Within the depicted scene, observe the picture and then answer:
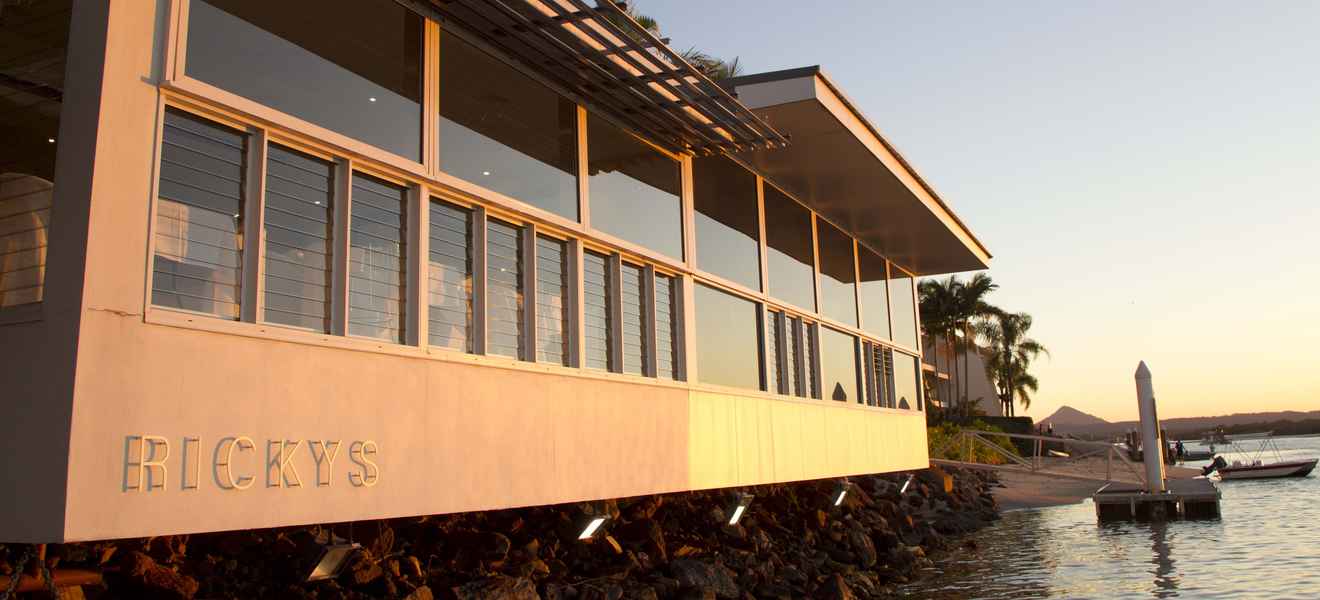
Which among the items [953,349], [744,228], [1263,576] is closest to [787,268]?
[744,228]

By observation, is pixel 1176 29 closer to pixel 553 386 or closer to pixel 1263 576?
pixel 1263 576

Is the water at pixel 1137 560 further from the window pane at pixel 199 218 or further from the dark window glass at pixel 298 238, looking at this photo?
the window pane at pixel 199 218

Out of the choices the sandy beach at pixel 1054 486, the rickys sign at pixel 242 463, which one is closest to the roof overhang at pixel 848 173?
the rickys sign at pixel 242 463

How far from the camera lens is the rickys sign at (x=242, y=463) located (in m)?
4.80

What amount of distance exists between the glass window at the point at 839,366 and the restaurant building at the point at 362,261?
8.63 feet

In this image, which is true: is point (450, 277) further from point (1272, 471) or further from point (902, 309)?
point (1272, 471)

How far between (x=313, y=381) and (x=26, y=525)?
5.23 feet

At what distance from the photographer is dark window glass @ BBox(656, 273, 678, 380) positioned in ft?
32.7

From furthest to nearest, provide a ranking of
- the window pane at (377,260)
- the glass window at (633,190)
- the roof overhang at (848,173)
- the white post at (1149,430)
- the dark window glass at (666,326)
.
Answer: the white post at (1149,430) → the roof overhang at (848,173) → the dark window glass at (666,326) → the glass window at (633,190) → the window pane at (377,260)

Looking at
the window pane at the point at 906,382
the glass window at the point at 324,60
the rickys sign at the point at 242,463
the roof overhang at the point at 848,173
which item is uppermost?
the roof overhang at the point at 848,173

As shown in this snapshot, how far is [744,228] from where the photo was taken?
12336 millimetres

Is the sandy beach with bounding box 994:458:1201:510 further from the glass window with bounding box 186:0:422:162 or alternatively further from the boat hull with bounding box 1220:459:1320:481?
the glass window with bounding box 186:0:422:162

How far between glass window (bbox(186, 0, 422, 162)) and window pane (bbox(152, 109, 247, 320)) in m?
0.33

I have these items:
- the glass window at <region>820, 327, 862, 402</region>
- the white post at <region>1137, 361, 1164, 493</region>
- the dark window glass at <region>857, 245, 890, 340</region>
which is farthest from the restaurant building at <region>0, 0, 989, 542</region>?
the white post at <region>1137, 361, 1164, 493</region>
